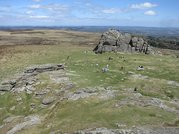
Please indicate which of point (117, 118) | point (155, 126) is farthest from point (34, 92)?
point (155, 126)

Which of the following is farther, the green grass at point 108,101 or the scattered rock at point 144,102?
the scattered rock at point 144,102

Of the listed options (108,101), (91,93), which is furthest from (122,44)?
(108,101)

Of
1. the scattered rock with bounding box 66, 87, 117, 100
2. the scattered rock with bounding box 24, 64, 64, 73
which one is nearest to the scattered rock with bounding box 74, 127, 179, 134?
the scattered rock with bounding box 66, 87, 117, 100

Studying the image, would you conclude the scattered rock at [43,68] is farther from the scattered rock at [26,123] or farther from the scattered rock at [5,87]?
the scattered rock at [26,123]

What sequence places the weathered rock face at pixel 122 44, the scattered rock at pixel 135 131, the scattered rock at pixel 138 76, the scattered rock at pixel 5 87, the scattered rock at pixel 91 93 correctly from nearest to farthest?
the scattered rock at pixel 135 131 < the scattered rock at pixel 91 93 < the scattered rock at pixel 138 76 < the scattered rock at pixel 5 87 < the weathered rock face at pixel 122 44

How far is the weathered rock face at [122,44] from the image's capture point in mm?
85875

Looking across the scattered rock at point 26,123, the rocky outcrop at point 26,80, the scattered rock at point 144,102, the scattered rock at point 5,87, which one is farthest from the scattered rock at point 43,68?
the scattered rock at point 144,102

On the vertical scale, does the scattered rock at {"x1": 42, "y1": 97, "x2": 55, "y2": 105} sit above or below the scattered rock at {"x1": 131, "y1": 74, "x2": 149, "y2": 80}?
below

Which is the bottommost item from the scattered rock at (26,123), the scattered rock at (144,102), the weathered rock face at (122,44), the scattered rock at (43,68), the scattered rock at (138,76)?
the scattered rock at (26,123)

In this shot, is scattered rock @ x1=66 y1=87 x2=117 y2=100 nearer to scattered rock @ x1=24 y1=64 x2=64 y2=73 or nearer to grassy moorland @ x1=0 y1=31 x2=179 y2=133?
grassy moorland @ x1=0 y1=31 x2=179 y2=133

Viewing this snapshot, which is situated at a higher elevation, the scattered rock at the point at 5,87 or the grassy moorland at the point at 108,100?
the grassy moorland at the point at 108,100

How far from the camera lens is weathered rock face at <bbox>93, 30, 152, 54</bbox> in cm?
8588

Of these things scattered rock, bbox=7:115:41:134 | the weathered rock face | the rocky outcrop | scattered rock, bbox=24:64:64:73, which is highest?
the weathered rock face

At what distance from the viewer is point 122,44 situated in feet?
283
